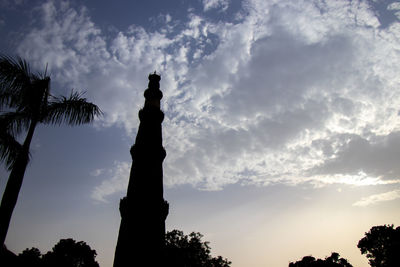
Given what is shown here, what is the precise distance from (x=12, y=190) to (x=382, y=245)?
5413 cm

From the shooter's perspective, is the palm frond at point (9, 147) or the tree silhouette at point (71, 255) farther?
the tree silhouette at point (71, 255)

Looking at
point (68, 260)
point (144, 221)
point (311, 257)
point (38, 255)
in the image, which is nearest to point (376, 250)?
point (311, 257)

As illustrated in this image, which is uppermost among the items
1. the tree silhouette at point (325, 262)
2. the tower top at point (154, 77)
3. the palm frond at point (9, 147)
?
the tower top at point (154, 77)

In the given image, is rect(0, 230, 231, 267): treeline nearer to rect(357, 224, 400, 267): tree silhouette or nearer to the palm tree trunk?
the palm tree trunk

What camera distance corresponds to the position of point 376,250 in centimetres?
4216

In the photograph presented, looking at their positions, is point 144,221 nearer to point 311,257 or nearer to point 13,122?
point 13,122

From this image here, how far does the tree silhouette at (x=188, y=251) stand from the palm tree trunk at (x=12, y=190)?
109 feet

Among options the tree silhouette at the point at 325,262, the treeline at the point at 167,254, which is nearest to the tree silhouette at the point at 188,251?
the treeline at the point at 167,254

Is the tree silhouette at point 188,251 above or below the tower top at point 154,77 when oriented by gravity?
below

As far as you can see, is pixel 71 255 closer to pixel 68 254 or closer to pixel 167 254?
pixel 68 254

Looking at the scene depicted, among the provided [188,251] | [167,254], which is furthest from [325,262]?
[167,254]

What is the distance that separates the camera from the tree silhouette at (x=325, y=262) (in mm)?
46500

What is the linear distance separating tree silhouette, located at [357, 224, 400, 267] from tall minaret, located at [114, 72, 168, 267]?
41.3 m

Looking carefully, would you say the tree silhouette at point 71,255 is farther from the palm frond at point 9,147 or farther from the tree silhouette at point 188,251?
the palm frond at point 9,147
